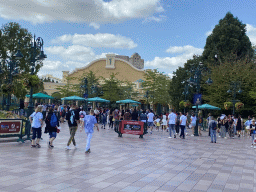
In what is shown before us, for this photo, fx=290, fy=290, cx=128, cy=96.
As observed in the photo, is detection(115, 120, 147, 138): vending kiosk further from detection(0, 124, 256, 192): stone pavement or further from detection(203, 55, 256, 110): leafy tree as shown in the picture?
detection(203, 55, 256, 110): leafy tree

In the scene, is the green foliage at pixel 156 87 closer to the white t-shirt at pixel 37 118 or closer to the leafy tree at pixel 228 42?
the leafy tree at pixel 228 42

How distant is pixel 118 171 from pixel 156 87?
1469 inches

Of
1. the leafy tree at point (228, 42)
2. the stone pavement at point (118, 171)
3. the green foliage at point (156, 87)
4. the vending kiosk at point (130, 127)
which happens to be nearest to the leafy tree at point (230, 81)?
the leafy tree at point (228, 42)

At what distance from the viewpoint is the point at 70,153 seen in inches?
413

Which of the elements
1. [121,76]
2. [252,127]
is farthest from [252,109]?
[121,76]

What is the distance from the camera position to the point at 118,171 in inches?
310

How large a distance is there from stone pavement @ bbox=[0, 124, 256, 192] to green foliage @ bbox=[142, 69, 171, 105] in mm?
33197

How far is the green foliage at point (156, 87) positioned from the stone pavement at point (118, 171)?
109ft

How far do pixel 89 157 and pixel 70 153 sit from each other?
1003mm

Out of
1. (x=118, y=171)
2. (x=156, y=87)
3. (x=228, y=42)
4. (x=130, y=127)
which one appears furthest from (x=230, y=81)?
(x=118, y=171)

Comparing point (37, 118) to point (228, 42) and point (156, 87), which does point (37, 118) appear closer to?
point (156, 87)

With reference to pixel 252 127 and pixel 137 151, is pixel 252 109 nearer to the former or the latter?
pixel 252 127

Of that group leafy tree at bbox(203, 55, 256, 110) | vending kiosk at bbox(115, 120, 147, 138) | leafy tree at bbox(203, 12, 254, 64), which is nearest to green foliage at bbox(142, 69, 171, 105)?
leafy tree at bbox(203, 12, 254, 64)

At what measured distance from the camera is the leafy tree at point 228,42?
40.8 metres
